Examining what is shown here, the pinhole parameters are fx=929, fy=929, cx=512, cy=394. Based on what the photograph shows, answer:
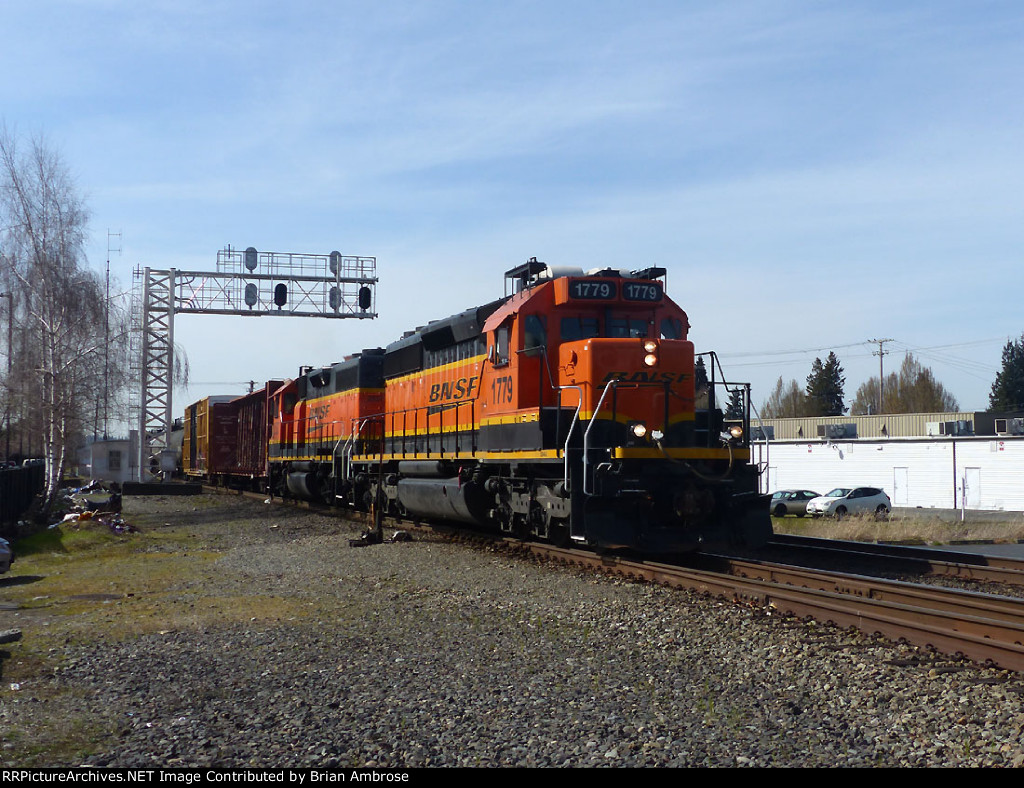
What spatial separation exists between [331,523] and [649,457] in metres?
10.6

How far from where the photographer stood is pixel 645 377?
37.9 feet

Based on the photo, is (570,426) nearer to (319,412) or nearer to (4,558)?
(4,558)

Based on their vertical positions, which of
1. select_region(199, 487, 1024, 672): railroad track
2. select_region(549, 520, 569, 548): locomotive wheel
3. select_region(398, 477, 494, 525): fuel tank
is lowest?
select_region(199, 487, 1024, 672): railroad track

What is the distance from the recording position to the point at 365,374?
2045cm

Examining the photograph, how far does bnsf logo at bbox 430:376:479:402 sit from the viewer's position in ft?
47.4

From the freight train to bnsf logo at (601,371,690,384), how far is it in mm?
18

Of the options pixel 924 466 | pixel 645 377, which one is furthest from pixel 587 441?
pixel 924 466

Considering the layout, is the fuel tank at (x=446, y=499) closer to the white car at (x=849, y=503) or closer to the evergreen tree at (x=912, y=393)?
the white car at (x=849, y=503)

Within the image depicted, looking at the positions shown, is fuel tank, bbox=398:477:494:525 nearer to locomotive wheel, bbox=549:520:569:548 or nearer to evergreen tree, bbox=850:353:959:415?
locomotive wheel, bbox=549:520:569:548

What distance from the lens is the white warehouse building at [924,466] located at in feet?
112

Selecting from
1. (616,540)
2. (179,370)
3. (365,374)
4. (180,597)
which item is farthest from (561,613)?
(179,370)

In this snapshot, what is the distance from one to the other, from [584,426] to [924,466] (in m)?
30.1

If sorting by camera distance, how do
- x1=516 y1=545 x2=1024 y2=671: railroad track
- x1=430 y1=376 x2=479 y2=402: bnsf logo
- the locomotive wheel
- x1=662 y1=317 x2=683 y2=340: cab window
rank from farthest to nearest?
x1=430 y1=376 x2=479 y2=402: bnsf logo < x1=662 y1=317 x2=683 y2=340: cab window < the locomotive wheel < x1=516 y1=545 x2=1024 y2=671: railroad track

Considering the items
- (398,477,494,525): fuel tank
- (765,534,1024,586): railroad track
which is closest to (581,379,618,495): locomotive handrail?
(398,477,494,525): fuel tank
